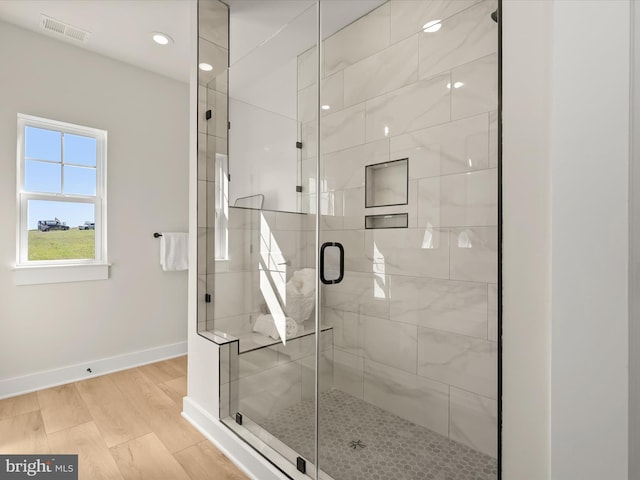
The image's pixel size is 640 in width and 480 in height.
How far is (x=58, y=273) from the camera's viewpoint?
2617mm

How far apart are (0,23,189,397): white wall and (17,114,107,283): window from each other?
76 mm

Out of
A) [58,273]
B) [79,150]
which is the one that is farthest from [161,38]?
[58,273]

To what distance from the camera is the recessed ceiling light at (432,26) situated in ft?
5.22

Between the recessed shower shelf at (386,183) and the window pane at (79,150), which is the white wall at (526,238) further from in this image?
the window pane at (79,150)

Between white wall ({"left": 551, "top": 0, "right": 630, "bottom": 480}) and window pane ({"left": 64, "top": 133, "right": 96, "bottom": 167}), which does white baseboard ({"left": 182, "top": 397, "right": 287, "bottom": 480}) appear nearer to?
white wall ({"left": 551, "top": 0, "right": 630, "bottom": 480})

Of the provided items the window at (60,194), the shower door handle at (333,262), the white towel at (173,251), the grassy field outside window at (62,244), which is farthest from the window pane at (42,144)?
the shower door handle at (333,262)

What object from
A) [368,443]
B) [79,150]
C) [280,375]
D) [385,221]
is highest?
[79,150]

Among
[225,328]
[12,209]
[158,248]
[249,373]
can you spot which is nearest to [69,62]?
[12,209]

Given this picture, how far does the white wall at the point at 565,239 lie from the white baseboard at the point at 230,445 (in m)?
1.14

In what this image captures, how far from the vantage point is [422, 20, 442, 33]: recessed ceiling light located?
5.22ft

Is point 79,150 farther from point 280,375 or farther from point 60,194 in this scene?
point 280,375

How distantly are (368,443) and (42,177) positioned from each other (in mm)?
2911

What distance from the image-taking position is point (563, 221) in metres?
0.74

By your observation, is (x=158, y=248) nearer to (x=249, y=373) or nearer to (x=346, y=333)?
(x=249, y=373)
